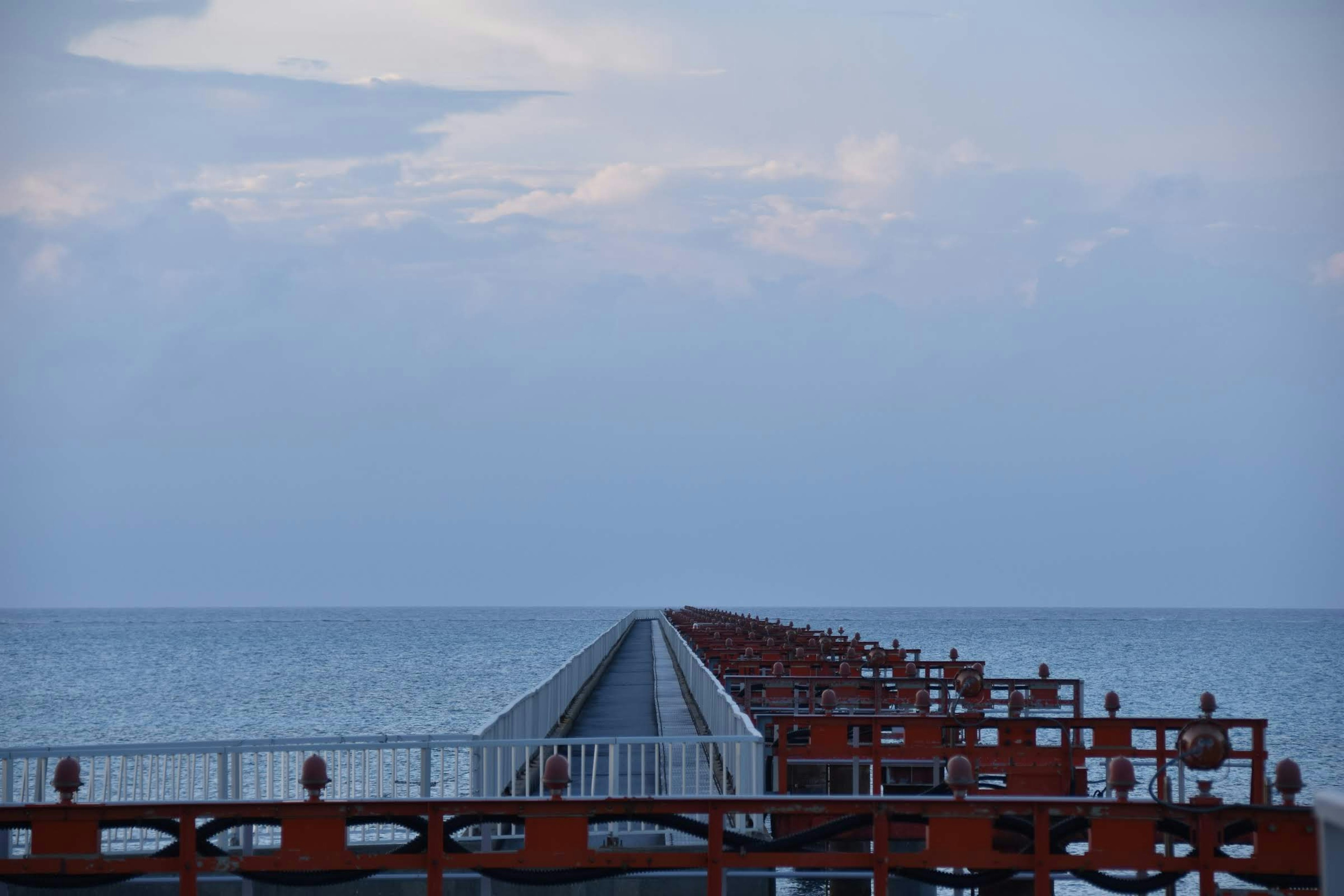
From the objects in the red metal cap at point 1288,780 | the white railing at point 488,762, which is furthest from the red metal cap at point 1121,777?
the white railing at point 488,762

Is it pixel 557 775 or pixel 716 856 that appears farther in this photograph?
pixel 557 775

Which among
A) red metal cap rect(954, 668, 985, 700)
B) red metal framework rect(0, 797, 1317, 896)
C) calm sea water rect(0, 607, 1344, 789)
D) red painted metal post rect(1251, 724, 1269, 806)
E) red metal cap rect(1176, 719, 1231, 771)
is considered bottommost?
calm sea water rect(0, 607, 1344, 789)

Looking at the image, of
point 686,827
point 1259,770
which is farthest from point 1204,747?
point 1259,770

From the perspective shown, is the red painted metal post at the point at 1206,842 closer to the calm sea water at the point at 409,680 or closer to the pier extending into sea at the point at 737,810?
the pier extending into sea at the point at 737,810

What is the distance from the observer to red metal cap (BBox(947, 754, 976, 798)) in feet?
28.9

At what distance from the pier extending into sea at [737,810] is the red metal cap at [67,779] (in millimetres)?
19

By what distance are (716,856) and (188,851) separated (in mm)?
3090

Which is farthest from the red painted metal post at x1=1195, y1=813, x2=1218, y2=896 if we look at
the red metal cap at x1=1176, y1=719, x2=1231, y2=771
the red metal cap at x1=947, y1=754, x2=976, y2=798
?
the red metal cap at x1=947, y1=754, x2=976, y2=798

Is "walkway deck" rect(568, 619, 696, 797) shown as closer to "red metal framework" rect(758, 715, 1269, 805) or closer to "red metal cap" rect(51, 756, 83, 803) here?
"red metal framework" rect(758, 715, 1269, 805)

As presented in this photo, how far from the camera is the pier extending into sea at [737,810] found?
8.58 metres

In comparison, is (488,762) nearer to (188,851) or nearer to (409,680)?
(188,851)

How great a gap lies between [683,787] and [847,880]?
2029 millimetres

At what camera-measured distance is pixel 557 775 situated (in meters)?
8.79

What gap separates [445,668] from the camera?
8888cm
